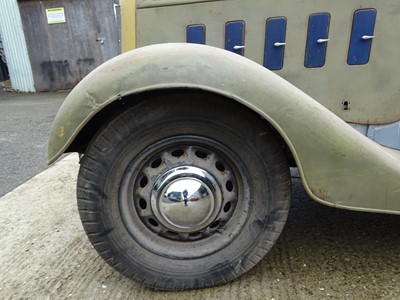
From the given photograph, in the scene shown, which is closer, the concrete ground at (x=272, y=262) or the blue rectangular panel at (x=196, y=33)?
the concrete ground at (x=272, y=262)

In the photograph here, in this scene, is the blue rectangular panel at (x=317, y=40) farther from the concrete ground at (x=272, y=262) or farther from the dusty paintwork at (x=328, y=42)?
the concrete ground at (x=272, y=262)

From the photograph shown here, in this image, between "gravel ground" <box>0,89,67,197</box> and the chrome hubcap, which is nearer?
the chrome hubcap

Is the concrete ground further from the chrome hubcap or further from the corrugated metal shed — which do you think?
the corrugated metal shed

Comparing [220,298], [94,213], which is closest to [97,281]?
[94,213]

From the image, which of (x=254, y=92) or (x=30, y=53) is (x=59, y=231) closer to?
(x=254, y=92)

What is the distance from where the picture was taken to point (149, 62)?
5.70 ft

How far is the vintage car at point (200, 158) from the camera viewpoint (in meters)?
1.72

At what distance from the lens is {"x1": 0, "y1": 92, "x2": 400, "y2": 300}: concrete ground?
77.6 inches

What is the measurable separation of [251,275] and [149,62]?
1256 millimetres

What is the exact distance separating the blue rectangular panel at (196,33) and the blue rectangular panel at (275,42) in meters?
0.45

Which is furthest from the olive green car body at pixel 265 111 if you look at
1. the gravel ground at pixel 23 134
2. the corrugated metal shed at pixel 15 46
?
the corrugated metal shed at pixel 15 46

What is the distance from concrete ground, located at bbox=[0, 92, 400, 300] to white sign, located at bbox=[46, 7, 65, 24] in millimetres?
8604

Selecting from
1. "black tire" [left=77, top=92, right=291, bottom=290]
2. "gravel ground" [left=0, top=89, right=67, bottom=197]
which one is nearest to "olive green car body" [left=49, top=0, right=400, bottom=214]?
"black tire" [left=77, top=92, right=291, bottom=290]

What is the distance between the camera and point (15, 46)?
10.7 metres
